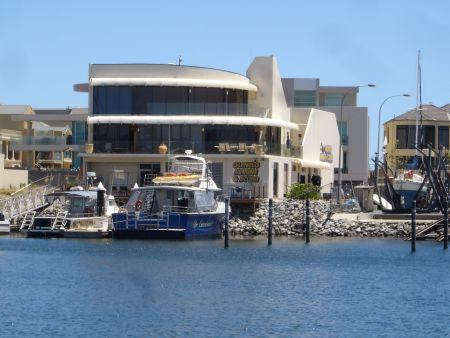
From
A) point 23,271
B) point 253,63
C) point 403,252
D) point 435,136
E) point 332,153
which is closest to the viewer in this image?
point 23,271

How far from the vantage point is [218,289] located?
5053 centimetres

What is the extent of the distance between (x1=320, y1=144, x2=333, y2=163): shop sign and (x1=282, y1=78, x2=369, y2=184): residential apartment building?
21.2 feet

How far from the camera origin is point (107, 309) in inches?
1740

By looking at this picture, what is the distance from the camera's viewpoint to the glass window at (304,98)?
118m

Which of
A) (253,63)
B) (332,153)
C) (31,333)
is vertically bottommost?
(31,333)

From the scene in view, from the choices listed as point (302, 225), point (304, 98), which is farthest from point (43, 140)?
point (304, 98)

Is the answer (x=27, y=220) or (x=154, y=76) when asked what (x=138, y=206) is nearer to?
(x=27, y=220)

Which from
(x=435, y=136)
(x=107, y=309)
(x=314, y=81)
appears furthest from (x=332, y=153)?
(x=107, y=309)

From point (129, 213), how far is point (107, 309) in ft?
93.1

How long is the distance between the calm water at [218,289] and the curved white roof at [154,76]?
18574 mm

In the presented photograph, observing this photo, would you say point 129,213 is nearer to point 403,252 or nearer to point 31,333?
point 403,252

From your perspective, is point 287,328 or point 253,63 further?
point 253,63

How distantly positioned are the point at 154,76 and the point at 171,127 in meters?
3.89

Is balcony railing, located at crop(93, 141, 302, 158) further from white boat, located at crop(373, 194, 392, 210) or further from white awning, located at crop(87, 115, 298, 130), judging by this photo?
white boat, located at crop(373, 194, 392, 210)
